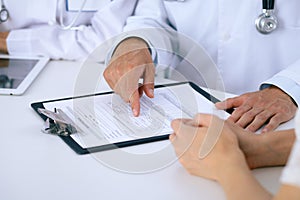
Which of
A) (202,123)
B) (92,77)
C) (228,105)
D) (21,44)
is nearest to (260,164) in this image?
(202,123)

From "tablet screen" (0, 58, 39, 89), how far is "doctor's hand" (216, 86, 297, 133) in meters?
0.53

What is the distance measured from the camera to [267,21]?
4.33 ft

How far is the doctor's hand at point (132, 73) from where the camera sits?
1.15 meters

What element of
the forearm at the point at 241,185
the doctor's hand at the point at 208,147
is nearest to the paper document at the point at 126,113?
the doctor's hand at the point at 208,147

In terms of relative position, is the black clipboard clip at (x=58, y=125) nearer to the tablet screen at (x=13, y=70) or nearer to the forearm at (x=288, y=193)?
the tablet screen at (x=13, y=70)

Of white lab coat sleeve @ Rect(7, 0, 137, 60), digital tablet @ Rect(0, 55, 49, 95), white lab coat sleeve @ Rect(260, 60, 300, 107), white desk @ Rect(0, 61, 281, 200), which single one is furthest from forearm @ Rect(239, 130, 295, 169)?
white lab coat sleeve @ Rect(7, 0, 137, 60)

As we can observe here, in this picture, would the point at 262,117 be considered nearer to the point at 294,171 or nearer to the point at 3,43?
the point at 294,171

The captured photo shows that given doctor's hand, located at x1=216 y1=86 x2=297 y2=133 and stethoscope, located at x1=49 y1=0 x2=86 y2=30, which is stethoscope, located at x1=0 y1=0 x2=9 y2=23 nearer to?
Result: stethoscope, located at x1=49 y1=0 x2=86 y2=30

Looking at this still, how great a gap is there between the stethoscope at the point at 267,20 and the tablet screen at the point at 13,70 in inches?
24.4

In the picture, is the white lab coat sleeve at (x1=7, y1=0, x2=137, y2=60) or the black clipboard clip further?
the white lab coat sleeve at (x1=7, y1=0, x2=137, y2=60)

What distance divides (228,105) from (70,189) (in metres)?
0.43

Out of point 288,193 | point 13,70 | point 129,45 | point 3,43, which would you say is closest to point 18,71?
point 13,70

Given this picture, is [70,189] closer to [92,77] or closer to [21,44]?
[92,77]

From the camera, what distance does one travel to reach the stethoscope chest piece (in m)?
1.32
